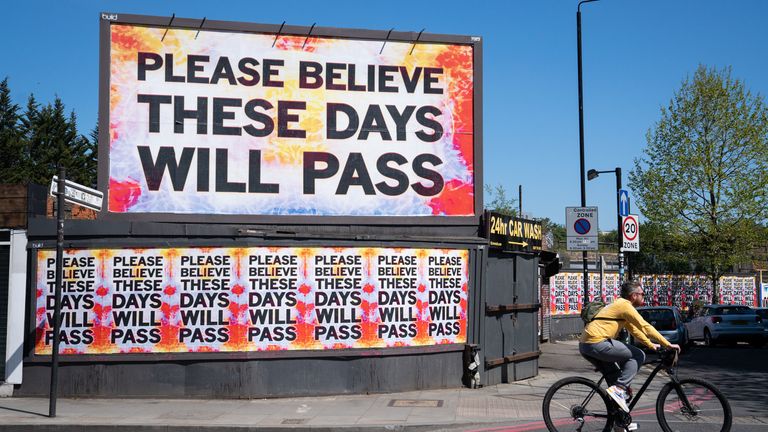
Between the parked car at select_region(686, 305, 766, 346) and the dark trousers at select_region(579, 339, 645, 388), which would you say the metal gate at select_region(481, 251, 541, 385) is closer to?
the dark trousers at select_region(579, 339, 645, 388)

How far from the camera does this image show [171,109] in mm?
13422

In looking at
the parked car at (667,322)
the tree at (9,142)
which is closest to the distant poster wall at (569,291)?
the parked car at (667,322)

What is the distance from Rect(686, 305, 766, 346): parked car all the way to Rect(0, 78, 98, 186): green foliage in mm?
60141

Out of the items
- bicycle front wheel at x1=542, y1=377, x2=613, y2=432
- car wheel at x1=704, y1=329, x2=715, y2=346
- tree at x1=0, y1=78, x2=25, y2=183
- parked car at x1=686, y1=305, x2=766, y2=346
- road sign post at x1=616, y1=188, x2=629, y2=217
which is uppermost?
tree at x1=0, y1=78, x2=25, y2=183

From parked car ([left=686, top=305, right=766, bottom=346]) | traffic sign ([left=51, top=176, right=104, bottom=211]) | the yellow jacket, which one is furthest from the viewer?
parked car ([left=686, top=305, right=766, bottom=346])

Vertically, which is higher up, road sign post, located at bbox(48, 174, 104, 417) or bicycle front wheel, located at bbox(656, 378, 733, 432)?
road sign post, located at bbox(48, 174, 104, 417)

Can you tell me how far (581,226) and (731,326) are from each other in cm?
1374

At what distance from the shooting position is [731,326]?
2809cm

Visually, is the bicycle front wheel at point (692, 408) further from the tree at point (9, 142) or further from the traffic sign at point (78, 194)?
the tree at point (9, 142)

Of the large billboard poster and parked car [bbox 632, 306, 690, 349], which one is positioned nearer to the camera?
the large billboard poster

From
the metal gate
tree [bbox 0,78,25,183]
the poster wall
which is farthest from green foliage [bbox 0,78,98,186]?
the metal gate

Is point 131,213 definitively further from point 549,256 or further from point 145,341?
point 549,256

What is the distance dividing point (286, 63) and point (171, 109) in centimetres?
210

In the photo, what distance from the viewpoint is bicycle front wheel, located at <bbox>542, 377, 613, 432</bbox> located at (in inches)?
347
